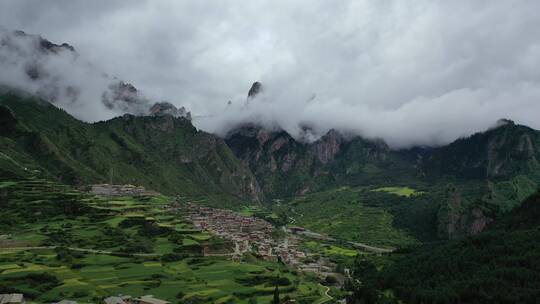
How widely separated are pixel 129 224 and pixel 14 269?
64335mm

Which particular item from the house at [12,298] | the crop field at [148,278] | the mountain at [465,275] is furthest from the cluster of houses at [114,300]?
the mountain at [465,275]

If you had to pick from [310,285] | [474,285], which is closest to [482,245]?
[474,285]

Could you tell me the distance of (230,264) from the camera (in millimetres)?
138500

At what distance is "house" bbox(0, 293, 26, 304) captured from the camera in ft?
284

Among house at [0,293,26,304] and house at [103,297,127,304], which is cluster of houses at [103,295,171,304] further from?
house at [0,293,26,304]

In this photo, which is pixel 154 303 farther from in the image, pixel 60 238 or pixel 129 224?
pixel 129 224

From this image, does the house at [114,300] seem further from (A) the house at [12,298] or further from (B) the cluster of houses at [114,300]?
(A) the house at [12,298]

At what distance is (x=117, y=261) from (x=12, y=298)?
141 feet

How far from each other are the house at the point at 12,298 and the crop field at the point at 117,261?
401 cm

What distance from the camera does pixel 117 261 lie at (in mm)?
130875

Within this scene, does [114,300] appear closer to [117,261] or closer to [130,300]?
[130,300]

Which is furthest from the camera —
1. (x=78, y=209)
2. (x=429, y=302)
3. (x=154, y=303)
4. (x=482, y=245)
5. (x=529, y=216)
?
(x=78, y=209)

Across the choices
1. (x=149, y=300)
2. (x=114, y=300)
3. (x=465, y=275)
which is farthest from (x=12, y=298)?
(x=465, y=275)

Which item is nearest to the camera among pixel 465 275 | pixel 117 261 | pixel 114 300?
pixel 114 300
